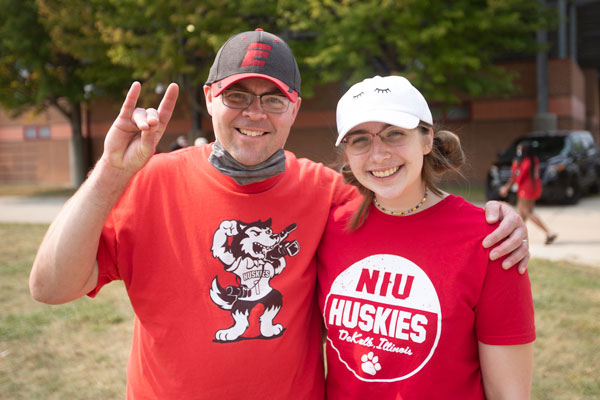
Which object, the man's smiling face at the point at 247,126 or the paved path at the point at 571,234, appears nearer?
the man's smiling face at the point at 247,126

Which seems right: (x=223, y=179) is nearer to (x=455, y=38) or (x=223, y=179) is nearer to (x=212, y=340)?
(x=212, y=340)

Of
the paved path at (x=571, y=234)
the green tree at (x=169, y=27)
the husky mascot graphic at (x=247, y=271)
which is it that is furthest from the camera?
the green tree at (x=169, y=27)

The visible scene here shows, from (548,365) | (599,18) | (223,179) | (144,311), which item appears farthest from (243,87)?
(599,18)

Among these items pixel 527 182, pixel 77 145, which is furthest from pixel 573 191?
pixel 77 145

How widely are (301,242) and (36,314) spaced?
4.74m

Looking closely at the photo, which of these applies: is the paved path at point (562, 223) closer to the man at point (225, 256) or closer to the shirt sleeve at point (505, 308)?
the shirt sleeve at point (505, 308)

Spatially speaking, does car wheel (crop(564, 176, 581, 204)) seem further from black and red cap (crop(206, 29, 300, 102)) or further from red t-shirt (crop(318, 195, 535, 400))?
black and red cap (crop(206, 29, 300, 102))

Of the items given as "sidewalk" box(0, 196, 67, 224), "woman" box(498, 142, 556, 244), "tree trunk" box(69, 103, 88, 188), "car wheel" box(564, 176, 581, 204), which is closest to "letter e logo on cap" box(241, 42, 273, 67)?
"woman" box(498, 142, 556, 244)

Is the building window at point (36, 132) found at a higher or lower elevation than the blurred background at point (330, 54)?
lower

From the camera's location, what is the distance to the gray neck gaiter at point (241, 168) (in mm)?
2037

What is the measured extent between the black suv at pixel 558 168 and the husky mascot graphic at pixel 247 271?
11.4 m

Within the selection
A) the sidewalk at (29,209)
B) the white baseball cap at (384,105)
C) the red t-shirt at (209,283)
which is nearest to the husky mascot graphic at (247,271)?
the red t-shirt at (209,283)

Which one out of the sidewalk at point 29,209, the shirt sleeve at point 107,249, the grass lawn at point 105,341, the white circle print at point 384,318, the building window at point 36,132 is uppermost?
the building window at point 36,132

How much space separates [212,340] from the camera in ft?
6.37
